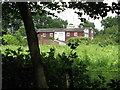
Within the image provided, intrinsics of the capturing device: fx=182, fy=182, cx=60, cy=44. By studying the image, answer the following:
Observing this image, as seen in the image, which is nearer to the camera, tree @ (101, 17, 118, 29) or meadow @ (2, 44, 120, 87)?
tree @ (101, 17, 118, 29)

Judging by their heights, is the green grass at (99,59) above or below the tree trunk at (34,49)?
below

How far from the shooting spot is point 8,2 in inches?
145

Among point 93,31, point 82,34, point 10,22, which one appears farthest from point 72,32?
point 10,22

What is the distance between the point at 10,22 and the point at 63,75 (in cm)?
239

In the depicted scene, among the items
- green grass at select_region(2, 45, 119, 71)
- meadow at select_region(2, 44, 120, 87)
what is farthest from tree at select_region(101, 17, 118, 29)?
green grass at select_region(2, 45, 119, 71)

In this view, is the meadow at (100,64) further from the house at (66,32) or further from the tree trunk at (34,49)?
the house at (66,32)

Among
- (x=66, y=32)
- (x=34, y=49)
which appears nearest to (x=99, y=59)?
(x=34, y=49)

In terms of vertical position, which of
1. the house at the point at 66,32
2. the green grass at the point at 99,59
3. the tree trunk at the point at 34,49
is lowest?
the house at the point at 66,32

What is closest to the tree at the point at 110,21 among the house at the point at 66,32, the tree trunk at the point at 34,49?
the tree trunk at the point at 34,49

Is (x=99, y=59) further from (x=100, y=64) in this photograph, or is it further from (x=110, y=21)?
(x=110, y=21)

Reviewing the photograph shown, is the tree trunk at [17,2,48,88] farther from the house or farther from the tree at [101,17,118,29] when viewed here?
the house

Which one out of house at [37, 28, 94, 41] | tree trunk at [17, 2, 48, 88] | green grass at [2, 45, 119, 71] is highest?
tree trunk at [17, 2, 48, 88]

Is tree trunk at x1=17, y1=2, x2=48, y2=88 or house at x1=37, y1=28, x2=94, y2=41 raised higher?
tree trunk at x1=17, y1=2, x2=48, y2=88

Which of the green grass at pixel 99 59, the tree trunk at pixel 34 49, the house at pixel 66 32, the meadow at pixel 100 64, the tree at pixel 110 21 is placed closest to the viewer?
the tree trunk at pixel 34 49
